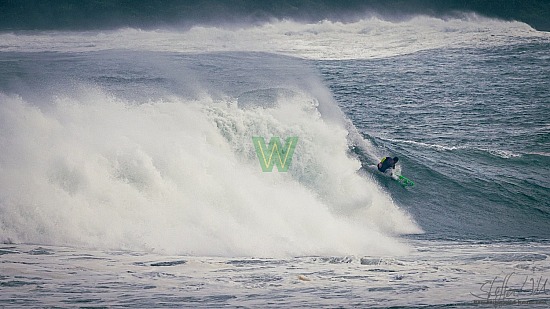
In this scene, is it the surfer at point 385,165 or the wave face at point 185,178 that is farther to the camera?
the surfer at point 385,165

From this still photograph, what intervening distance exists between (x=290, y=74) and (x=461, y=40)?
14.8 metres

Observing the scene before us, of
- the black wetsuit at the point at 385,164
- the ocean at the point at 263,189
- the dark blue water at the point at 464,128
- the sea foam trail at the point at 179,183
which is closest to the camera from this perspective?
the ocean at the point at 263,189

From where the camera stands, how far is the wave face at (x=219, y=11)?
122 ft

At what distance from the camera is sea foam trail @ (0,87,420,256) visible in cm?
1154

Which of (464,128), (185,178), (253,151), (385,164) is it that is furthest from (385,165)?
(464,128)

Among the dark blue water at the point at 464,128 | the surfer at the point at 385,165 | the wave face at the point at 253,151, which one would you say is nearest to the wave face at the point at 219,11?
the wave face at the point at 253,151

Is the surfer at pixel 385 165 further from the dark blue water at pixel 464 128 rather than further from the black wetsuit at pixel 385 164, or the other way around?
the dark blue water at pixel 464 128

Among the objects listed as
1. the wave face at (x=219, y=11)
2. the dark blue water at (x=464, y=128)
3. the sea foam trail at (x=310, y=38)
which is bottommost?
the dark blue water at (x=464, y=128)

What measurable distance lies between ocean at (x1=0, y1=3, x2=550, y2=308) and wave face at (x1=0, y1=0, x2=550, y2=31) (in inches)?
364

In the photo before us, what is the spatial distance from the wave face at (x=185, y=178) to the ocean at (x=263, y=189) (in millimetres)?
38

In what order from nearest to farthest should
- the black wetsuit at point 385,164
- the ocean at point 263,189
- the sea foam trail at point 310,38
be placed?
1. the ocean at point 263,189
2. the black wetsuit at point 385,164
3. the sea foam trail at point 310,38

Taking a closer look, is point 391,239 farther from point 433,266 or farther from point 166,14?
point 166,14

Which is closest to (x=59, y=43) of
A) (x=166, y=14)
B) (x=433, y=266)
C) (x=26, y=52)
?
(x=26, y=52)

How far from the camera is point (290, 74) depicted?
23234 millimetres
